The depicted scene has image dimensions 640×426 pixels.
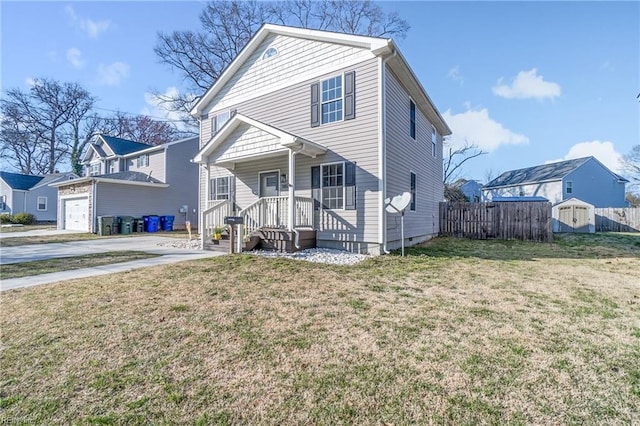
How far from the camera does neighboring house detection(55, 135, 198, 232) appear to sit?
1761cm

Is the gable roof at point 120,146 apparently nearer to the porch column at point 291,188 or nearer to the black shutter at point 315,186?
the black shutter at point 315,186

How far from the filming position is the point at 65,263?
23.4 ft

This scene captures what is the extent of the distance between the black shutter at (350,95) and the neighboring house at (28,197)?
106 feet

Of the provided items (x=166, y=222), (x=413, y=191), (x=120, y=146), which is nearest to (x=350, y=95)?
(x=413, y=191)

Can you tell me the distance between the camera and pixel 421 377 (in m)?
2.44

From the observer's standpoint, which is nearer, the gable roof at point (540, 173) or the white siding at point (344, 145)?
the white siding at point (344, 145)

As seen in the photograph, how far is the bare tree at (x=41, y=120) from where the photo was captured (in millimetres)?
30328

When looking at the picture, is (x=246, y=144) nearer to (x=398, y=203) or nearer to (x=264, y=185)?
(x=264, y=185)

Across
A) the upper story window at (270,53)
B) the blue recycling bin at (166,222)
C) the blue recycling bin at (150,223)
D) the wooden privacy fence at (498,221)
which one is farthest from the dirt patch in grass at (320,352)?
the blue recycling bin at (166,222)

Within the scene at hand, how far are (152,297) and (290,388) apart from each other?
312 centimetres

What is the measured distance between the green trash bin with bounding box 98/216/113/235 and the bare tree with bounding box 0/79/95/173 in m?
25.4

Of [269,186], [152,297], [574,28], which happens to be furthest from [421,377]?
[574,28]

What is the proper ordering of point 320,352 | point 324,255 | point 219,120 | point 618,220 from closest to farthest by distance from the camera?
point 320,352 → point 324,255 → point 219,120 → point 618,220

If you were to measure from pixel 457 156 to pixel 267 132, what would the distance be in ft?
94.5
